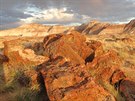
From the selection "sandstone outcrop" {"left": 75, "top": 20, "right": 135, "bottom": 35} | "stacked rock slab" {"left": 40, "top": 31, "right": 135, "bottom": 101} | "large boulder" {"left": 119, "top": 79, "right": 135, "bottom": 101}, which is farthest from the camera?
"sandstone outcrop" {"left": 75, "top": 20, "right": 135, "bottom": 35}

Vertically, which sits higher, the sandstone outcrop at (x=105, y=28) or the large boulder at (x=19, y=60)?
the large boulder at (x=19, y=60)

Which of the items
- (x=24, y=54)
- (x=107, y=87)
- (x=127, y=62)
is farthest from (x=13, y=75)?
(x=127, y=62)

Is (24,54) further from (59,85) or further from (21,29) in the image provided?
(21,29)

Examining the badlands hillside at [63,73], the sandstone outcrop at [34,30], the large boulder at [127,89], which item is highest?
the badlands hillside at [63,73]

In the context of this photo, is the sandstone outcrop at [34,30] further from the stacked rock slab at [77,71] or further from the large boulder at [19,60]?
the large boulder at [19,60]

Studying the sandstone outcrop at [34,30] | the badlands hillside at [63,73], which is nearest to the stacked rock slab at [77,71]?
the badlands hillside at [63,73]

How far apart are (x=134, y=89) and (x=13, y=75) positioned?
4.88m

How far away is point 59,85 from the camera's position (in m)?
11.8

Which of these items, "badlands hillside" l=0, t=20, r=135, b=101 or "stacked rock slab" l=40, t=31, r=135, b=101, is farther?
"badlands hillside" l=0, t=20, r=135, b=101

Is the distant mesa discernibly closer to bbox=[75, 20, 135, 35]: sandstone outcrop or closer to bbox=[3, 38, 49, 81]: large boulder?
bbox=[75, 20, 135, 35]: sandstone outcrop

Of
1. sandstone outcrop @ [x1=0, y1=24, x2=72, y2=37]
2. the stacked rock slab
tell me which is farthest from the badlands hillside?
sandstone outcrop @ [x1=0, y1=24, x2=72, y2=37]

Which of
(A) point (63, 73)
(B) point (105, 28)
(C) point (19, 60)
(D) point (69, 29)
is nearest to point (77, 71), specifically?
(A) point (63, 73)

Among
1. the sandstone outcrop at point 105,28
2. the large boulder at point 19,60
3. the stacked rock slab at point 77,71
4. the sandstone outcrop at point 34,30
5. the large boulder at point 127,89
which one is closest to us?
the stacked rock slab at point 77,71

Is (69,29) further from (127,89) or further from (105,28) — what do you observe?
(127,89)
